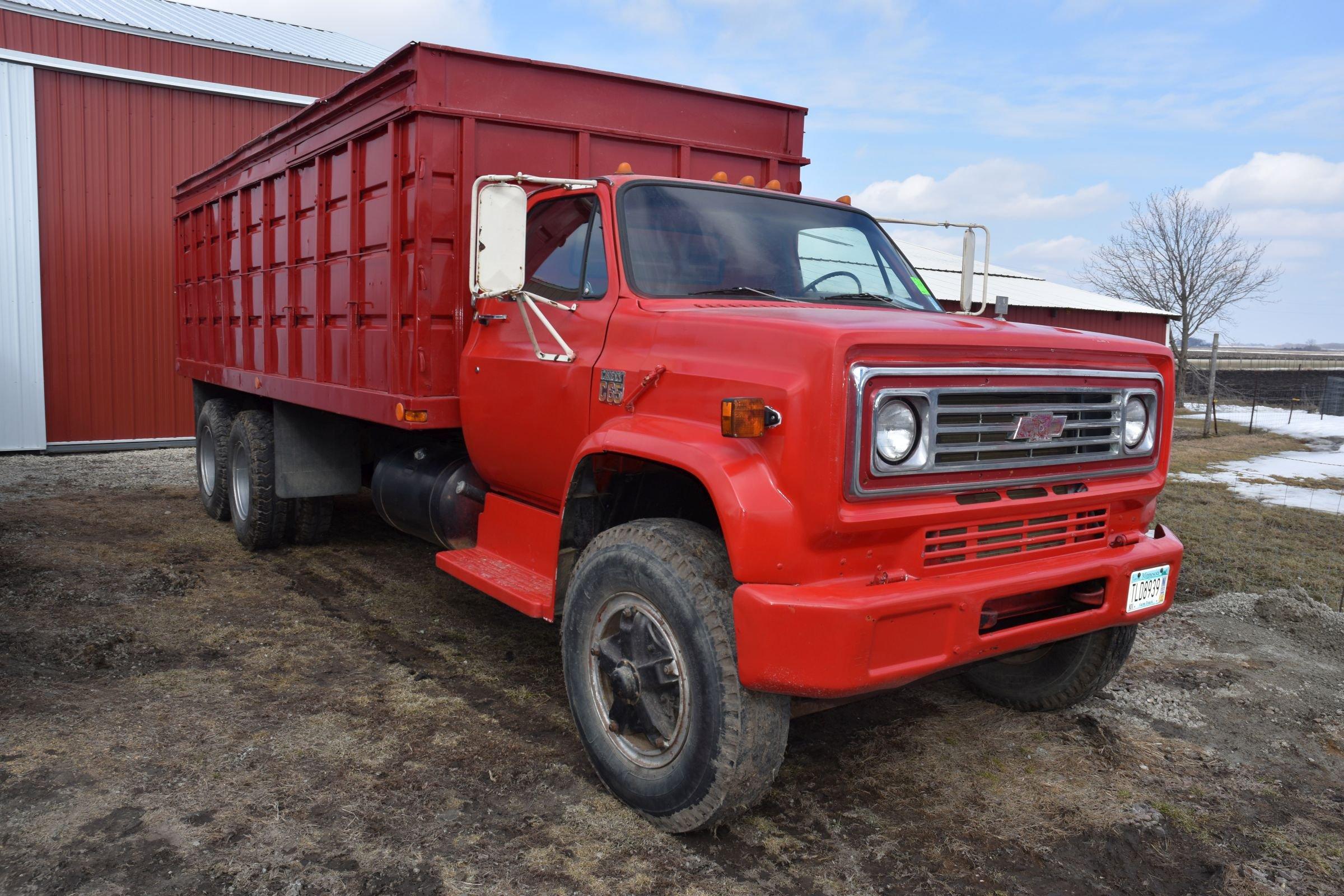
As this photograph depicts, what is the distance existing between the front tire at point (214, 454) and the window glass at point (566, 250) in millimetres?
4307

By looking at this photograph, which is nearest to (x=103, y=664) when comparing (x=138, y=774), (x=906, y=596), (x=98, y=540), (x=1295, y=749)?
(x=138, y=774)

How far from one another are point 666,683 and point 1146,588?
1.73m

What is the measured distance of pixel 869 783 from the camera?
3705 mm

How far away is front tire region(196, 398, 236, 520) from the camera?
789cm

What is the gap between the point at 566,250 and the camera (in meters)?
4.24

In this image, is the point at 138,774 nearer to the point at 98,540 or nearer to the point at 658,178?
the point at 658,178

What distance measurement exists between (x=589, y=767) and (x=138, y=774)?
5.39ft

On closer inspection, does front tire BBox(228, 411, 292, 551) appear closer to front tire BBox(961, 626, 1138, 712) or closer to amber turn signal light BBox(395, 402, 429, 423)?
amber turn signal light BBox(395, 402, 429, 423)

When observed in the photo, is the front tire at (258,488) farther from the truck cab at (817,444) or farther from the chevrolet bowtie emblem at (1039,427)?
the chevrolet bowtie emblem at (1039,427)

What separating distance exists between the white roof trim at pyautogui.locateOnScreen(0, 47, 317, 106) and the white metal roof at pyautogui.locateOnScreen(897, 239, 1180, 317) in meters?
11.8

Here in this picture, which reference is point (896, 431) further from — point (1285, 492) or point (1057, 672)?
point (1285, 492)

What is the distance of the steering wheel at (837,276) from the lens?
13.6 ft

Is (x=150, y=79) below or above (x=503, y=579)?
above

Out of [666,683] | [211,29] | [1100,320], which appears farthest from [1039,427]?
[1100,320]
